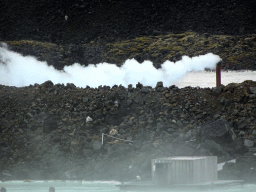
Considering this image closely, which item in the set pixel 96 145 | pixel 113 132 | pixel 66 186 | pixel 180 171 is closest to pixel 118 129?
pixel 113 132

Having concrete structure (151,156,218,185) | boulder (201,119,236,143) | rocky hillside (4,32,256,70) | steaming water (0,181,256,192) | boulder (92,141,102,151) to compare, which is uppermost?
rocky hillside (4,32,256,70)

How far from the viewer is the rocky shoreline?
25.1 m

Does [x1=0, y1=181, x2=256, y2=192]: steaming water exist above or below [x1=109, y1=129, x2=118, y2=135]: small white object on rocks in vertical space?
below

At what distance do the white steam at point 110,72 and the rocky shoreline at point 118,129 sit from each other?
3.93 m

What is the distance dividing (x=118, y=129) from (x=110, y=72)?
10593 millimetres

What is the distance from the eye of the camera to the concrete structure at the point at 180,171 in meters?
21.1

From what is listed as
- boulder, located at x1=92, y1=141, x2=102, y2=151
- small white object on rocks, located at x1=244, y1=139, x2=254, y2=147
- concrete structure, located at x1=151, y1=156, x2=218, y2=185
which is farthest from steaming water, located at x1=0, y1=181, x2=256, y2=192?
small white object on rocks, located at x1=244, y1=139, x2=254, y2=147

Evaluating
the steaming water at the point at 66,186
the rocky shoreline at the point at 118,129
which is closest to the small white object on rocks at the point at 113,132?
the rocky shoreline at the point at 118,129

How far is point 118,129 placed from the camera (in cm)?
2911

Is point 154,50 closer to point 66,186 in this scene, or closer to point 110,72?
point 110,72

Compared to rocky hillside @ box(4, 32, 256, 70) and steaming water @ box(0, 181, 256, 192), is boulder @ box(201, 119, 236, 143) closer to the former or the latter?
steaming water @ box(0, 181, 256, 192)

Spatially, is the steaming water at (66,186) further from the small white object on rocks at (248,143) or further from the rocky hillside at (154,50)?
the rocky hillside at (154,50)

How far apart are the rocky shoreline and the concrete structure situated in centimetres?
185

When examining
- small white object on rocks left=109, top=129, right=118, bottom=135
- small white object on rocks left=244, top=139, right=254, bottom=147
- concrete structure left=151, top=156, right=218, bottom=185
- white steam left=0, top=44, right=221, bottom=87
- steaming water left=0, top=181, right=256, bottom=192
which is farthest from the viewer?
white steam left=0, top=44, right=221, bottom=87
